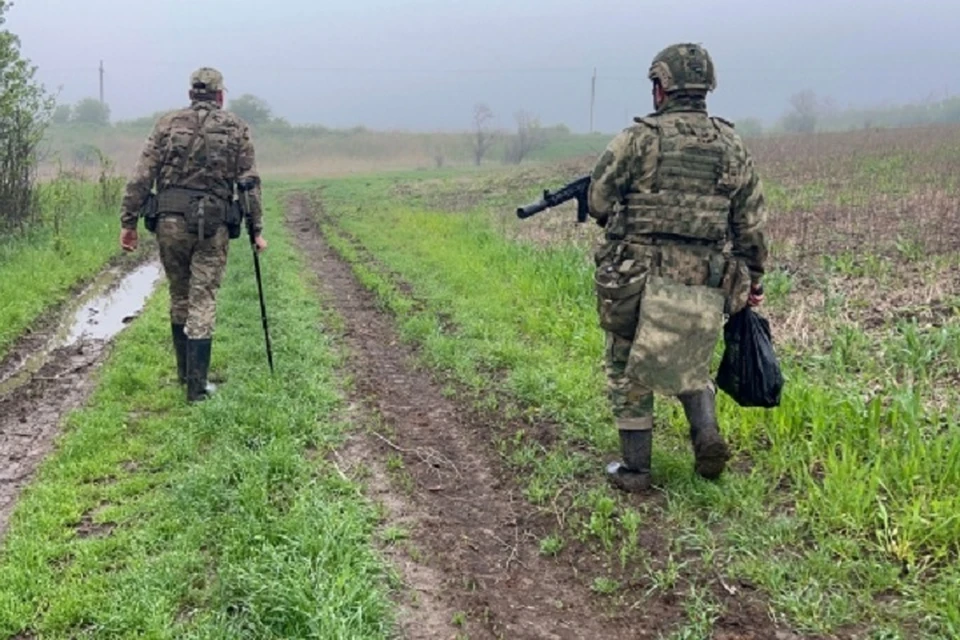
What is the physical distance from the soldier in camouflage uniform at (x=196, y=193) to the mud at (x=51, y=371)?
1035mm

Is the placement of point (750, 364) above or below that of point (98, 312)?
above

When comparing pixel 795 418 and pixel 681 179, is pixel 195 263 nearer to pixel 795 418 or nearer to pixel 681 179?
pixel 681 179

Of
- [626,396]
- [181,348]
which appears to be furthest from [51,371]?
[626,396]

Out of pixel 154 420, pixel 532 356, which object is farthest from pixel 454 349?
pixel 154 420

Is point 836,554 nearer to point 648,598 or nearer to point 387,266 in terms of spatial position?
point 648,598

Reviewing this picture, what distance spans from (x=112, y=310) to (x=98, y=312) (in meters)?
0.17

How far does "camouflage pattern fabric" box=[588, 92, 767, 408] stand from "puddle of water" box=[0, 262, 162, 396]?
193 inches

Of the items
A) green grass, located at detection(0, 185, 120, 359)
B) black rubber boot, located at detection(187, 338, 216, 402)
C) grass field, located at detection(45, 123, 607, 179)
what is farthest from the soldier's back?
grass field, located at detection(45, 123, 607, 179)

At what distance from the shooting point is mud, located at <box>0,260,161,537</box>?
15.7 ft

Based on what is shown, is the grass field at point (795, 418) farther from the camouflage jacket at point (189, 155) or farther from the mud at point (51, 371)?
the mud at point (51, 371)

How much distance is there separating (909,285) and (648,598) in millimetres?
5625

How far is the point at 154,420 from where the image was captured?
528 centimetres

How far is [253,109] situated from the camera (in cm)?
6925

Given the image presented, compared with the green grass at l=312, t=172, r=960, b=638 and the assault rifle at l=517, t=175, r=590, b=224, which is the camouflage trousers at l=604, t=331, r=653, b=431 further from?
the assault rifle at l=517, t=175, r=590, b=224
